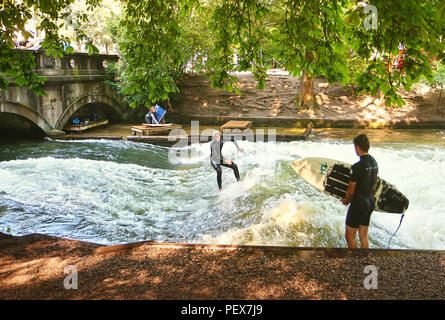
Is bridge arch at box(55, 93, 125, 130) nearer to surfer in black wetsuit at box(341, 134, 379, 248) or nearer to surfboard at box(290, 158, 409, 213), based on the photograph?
surfboard at box(290, 158, 409, 213)

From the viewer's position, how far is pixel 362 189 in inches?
214

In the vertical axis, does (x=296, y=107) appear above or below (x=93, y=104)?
below

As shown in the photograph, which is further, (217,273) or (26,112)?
(26,112)

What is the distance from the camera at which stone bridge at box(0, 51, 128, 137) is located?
16.4 meters

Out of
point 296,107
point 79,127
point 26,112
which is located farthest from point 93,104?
point 296,107

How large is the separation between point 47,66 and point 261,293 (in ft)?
55.3

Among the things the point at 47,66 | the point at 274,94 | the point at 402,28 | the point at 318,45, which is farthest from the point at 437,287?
the point at 274,94

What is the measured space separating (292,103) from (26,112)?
49.1 ft

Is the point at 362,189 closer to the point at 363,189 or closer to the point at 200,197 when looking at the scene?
the point at 363,189

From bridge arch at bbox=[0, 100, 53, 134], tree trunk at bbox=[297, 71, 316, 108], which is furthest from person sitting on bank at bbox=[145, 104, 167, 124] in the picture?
tree trunk at bbox=[297, 71, 316, 108]

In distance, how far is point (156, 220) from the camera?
8672 millimetres

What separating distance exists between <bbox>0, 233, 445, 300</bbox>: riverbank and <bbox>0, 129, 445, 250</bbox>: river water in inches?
76.2

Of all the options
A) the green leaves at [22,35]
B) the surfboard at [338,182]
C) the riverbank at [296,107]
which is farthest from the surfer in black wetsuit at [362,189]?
the riverbank at [296,107]
